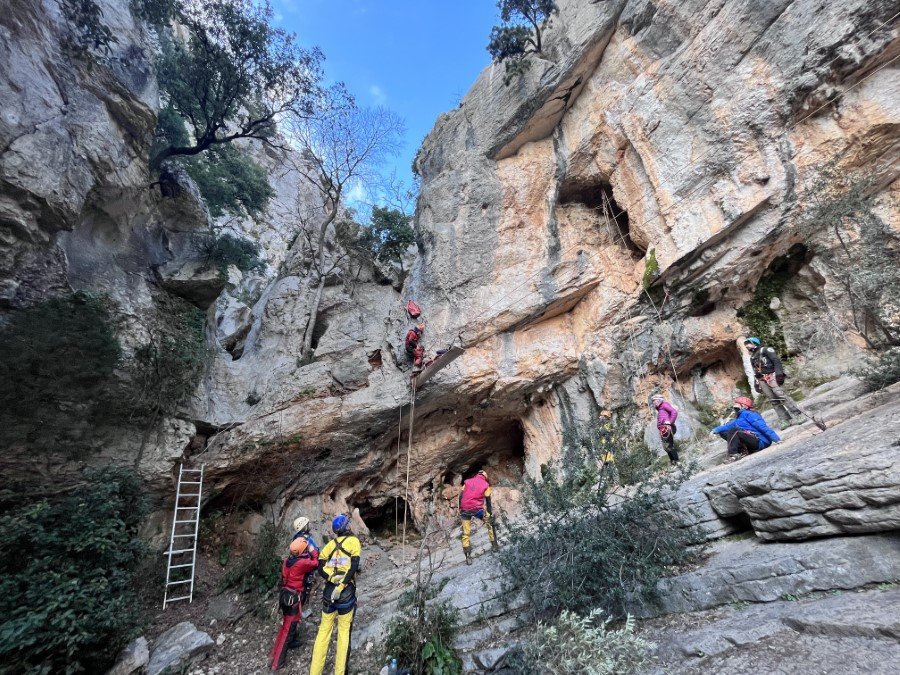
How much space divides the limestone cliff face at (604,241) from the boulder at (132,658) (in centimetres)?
391

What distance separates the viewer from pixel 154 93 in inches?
408

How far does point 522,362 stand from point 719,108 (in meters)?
7.67

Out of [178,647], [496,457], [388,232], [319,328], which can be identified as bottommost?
[178,647]

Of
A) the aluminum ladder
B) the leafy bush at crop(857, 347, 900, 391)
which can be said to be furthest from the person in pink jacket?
the aluminum ladder

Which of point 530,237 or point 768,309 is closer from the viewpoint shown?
point 768,309

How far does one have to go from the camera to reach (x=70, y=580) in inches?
202

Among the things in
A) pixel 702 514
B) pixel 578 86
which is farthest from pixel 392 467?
pixel 578 86

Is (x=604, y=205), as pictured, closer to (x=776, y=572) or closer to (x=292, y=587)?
(x=776, y=572)

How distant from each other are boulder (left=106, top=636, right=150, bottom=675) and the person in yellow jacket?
2.48 metres

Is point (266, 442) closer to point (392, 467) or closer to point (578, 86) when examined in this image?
point (392, 467)

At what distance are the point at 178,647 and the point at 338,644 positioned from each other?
112 inches

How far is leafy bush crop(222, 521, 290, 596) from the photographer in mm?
7523

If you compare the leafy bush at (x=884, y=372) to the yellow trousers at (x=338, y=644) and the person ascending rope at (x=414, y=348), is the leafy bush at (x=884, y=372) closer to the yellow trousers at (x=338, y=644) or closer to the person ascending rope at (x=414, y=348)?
the yellow trousers at (x=338, y=644)

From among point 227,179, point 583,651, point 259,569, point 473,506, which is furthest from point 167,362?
point 583,651
